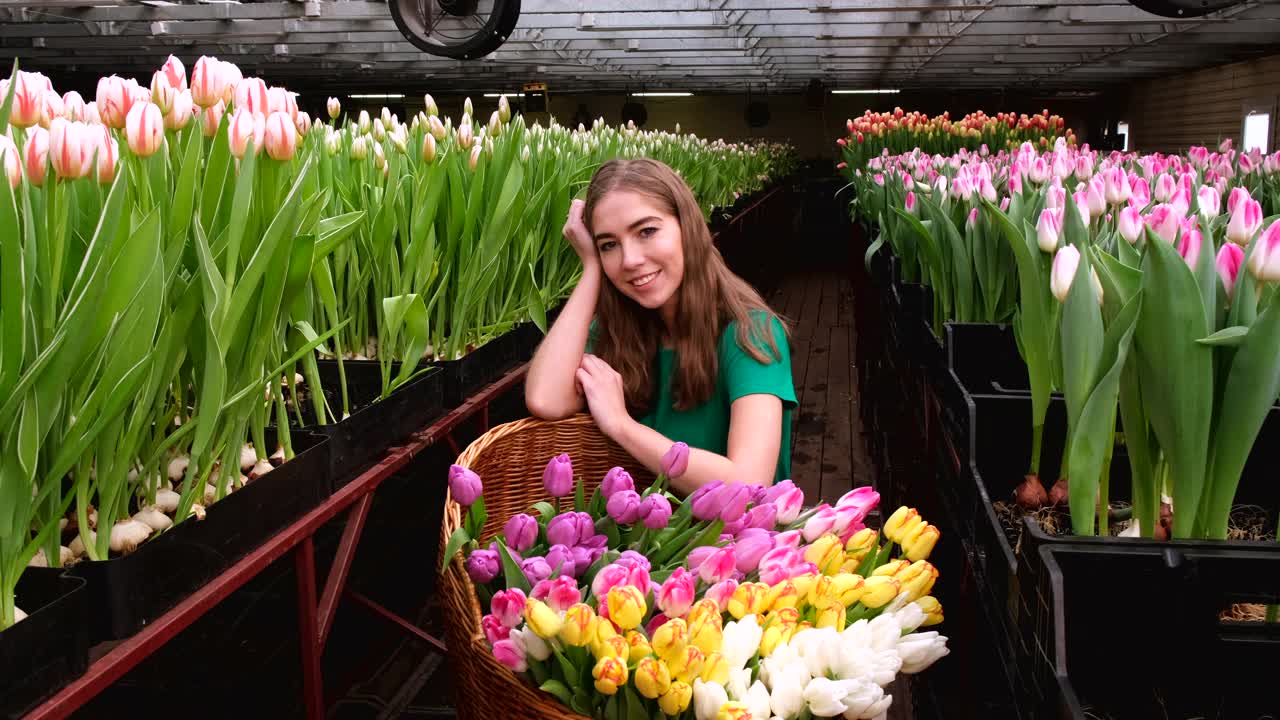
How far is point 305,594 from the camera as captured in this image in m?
1.32

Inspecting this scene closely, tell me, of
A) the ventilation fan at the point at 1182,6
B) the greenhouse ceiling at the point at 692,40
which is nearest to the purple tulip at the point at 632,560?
the ventilation fan at the point at 1182,6

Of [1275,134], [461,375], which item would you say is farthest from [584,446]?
[1275,134]

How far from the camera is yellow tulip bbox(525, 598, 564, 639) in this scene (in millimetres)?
690

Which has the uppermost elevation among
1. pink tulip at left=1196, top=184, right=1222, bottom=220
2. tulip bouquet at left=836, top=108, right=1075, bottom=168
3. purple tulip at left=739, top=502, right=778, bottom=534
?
tulip bouquet at left=836, top=108, right=1075, bottom=168

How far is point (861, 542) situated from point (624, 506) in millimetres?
193

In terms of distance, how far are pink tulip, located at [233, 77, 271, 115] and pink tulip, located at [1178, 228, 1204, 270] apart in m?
0.99

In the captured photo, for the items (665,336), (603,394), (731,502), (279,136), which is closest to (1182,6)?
(665,336)

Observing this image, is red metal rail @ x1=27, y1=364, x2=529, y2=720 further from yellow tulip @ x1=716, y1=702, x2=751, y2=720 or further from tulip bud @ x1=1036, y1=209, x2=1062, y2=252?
tulip bud @ x1=1036, y1=209, x2=1062, y2=252

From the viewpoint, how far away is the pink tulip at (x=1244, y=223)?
114 centimetres

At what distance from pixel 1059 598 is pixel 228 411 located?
36.4 inches

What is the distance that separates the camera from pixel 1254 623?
33.5 inches

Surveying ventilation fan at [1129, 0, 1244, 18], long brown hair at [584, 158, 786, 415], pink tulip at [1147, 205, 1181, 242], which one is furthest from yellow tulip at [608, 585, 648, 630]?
ventilation fan at [1129, 0, 1244, 18]

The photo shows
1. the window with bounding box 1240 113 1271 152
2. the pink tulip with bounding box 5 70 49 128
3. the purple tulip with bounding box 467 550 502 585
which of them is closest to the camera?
the purple tulip with bounding box 467 550 502 585

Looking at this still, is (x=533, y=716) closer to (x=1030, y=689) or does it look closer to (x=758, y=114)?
(x=1030, y=689)
